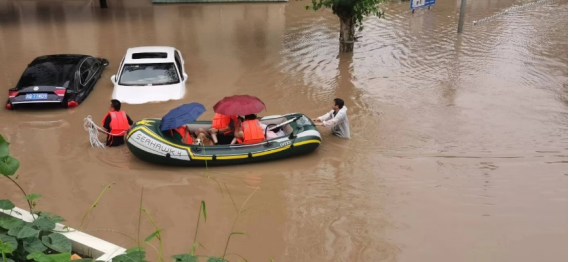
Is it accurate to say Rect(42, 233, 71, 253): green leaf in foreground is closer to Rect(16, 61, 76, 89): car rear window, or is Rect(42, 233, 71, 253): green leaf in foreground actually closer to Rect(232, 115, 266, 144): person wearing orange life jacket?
Rect(232, 115, 266, 144): person wearing orange life jacket

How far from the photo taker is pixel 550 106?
481 inches

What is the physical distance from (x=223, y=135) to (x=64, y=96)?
4482mm

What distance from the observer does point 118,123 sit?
10195 mm

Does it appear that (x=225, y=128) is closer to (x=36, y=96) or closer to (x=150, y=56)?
(x=150, y=56)

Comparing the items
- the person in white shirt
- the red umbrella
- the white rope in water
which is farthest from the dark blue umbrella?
the white rope in water

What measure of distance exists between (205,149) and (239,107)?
917mm

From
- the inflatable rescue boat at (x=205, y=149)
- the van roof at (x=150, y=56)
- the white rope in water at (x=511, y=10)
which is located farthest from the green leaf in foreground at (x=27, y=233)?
the white rope in water at (x=511, y=10)

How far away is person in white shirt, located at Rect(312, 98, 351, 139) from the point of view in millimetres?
10336

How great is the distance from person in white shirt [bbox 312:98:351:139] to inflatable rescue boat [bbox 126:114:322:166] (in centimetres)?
71

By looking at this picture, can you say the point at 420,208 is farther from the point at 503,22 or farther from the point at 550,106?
the point at 503,22

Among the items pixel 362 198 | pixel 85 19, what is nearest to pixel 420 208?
pixel 362 198

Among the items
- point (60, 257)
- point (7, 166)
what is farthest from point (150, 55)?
point (60, 257)

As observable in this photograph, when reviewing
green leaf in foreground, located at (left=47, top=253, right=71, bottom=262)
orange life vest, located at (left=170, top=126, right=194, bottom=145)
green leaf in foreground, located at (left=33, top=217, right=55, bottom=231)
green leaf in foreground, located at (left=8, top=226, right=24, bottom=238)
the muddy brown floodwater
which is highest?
green leaf in foreground, located at (left=47, top=253, right=71, bottom=262)

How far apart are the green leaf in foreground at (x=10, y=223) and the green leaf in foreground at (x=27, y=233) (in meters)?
0.16
